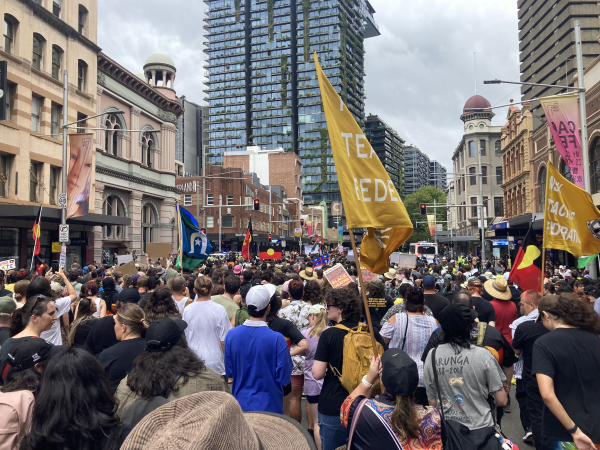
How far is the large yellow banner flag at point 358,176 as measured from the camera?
14.7 feet

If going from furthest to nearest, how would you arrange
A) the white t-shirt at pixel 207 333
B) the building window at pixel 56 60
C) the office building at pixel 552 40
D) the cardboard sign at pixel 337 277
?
the office building at pixel 552 40, the building window at pixel 56 60, the cardboard sign at pixel 337 277, the white t-shirt at pixel 207 333

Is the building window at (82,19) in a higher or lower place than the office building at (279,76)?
lower

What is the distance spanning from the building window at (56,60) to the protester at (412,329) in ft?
91.7

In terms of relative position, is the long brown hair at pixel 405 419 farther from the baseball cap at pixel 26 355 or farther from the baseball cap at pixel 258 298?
the baseball cap at pixel 26 355

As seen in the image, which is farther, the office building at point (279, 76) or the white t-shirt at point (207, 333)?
the office building at point (279, 76)

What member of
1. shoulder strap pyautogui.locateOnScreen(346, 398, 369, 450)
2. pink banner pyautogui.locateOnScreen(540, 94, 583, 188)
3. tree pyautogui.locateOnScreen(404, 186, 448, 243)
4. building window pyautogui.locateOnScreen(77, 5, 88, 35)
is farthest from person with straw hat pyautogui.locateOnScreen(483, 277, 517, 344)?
tree pyautogui.locateOnScreen(404, 186, 448, 243)

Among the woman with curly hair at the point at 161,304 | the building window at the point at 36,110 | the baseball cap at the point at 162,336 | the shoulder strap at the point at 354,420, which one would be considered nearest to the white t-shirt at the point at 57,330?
the woman with curly hair at the point at 161,304

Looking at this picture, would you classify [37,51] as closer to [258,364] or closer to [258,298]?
[258,298]

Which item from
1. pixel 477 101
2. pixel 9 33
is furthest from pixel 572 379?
pixel 477 101

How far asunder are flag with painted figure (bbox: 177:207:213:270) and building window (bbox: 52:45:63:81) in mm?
20215

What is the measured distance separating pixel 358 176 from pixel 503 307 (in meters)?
4.61

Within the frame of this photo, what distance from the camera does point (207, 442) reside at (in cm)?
162

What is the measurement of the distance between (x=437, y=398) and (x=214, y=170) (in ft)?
200

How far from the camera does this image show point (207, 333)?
6.08 meters
